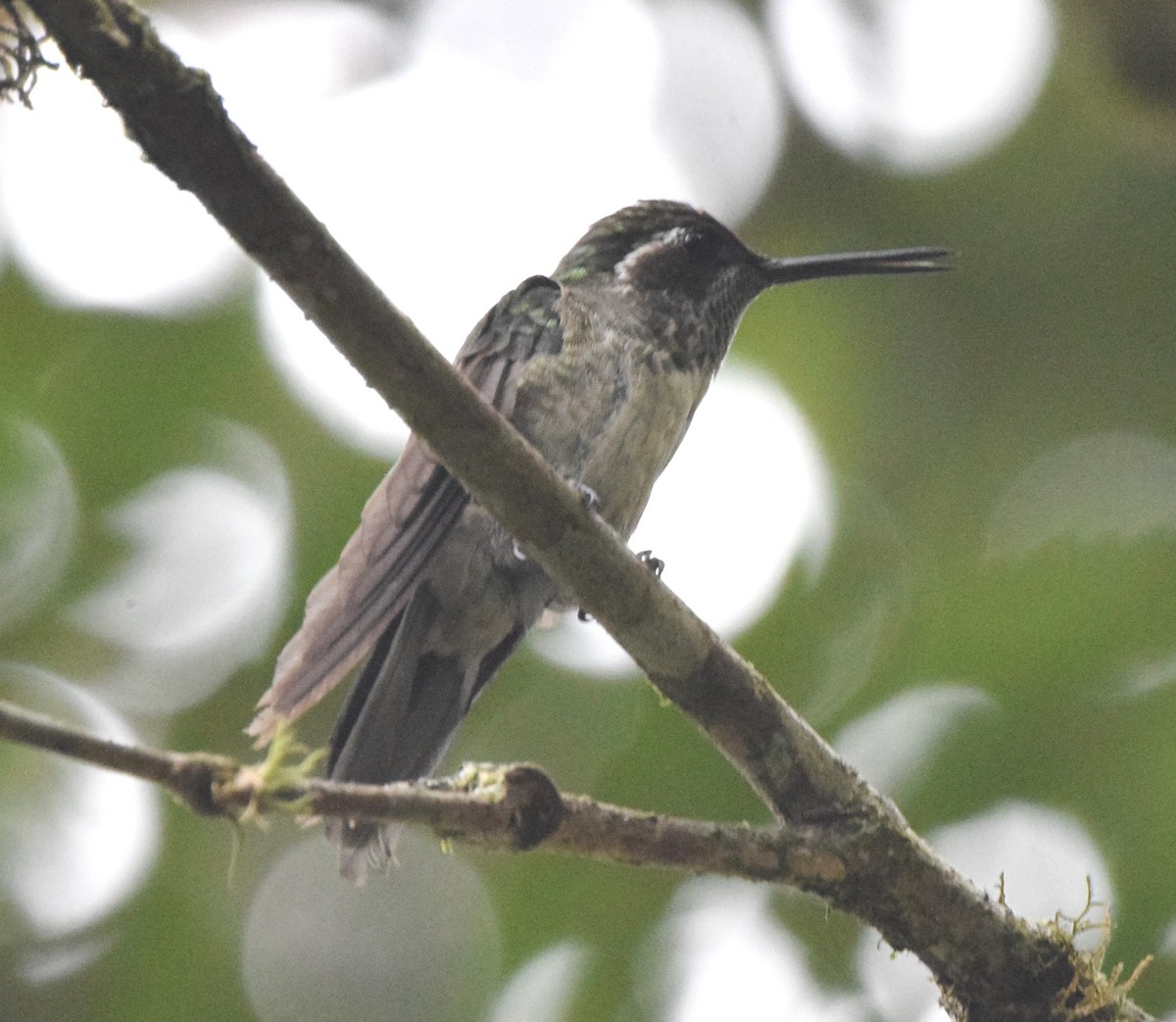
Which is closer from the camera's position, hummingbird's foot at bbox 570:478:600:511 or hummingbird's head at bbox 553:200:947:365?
hummingbird's foot at bbox 570:478:600:511

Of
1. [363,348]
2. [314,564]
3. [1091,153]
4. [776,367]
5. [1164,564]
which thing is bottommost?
Answer: [363,348]

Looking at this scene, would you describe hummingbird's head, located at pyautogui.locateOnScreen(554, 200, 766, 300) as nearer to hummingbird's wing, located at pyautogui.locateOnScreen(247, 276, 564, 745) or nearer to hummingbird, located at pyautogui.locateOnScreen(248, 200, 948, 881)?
hummingbird, located at pyautogui.locateOnScreen(248, 200, 948, 881)

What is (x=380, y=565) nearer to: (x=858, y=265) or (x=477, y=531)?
(x=477, y=531)

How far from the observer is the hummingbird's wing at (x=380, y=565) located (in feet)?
11.1

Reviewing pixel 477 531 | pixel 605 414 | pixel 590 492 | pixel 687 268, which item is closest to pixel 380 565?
pixel 477 531

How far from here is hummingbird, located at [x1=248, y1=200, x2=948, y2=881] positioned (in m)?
3.65

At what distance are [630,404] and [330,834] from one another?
131 centimetres

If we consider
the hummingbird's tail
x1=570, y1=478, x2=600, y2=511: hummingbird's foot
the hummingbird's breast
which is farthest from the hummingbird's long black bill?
the hummingbird's tail

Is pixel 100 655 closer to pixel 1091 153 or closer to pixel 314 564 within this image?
pixel 314 564

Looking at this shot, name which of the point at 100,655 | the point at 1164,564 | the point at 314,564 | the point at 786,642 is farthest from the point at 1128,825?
the point at 100,655

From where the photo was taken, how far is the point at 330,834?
364 centimetres

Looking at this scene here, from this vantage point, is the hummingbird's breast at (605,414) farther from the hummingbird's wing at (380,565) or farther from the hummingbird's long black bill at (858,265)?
the hummingbird's long black bill at (858,265)

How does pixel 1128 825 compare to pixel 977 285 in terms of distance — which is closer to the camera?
pixel 1128 825

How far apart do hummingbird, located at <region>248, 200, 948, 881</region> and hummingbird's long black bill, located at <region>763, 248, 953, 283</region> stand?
0.05 metres
